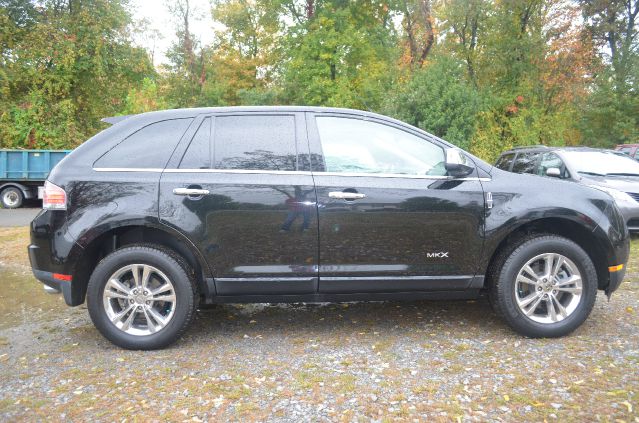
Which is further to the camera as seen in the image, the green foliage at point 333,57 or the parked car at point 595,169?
the green foliage at point 333,57

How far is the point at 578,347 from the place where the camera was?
370 centimetres

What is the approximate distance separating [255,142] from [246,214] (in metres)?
0.58

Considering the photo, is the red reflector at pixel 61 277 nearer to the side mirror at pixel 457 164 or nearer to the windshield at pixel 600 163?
the side mirror at pixel 457 164

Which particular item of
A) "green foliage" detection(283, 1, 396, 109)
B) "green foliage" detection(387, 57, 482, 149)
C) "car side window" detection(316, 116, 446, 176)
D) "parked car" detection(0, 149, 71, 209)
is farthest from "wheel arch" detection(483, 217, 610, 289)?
"green foliage" detection(283, 1, 396, 109)

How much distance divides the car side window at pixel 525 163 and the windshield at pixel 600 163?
514mm

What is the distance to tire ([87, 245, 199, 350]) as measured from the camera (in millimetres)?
3635

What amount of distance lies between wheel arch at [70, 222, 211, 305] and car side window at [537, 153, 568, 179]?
6.25 m

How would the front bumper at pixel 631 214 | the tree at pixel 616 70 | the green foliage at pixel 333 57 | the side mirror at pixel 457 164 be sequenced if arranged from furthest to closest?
the green foliage at pixel 333 57 < the tree at pixel 616 70 < the front bumper at pixel 631 214 < the side mirror at pixel 457 164

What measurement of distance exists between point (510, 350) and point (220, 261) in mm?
2233

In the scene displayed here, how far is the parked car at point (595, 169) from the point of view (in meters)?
7.42

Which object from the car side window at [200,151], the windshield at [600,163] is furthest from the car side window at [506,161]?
the car side window at [200,151]

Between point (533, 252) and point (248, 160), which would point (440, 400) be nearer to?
point (533, 252)

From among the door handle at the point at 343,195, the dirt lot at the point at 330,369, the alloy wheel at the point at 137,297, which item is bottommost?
the dirt lot at the point at 330,369

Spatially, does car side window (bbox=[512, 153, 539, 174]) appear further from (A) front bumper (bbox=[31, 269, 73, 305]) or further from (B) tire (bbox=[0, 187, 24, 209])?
(B) tire (bbox=[0, 187, 24, 209])
